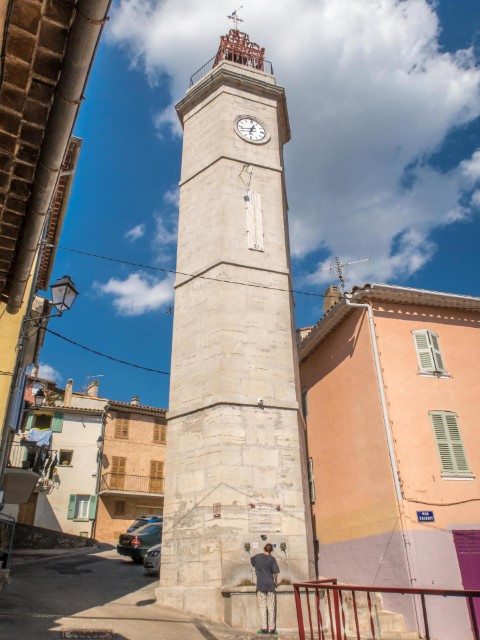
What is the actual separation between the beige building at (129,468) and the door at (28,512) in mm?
3763

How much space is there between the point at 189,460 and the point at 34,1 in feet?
40.7

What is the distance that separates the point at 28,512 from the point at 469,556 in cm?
2325

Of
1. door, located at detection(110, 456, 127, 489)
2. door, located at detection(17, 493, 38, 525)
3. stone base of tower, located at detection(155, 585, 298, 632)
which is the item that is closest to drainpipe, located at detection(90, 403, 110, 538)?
door, located at detection(110, 456, 127, 489)

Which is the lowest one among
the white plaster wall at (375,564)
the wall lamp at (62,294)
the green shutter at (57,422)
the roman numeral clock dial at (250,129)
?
the white plaster wall at (375,564)

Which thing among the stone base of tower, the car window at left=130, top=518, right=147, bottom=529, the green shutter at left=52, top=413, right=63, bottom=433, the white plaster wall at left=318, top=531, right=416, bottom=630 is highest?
the green shutter at left=52, top=413, right=63, bottom=433

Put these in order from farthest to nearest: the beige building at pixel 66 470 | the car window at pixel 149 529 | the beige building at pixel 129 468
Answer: the beige building at pixel 129 468 < the beige building at pixel 66 470 < the car window at pixel 149 529

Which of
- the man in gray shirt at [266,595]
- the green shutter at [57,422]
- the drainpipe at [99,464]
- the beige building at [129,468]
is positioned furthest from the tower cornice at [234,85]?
the beige building at [129,468]

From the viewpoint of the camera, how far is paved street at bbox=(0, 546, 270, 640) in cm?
852

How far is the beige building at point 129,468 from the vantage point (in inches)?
1187

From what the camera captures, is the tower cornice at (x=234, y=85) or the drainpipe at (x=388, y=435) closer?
the drainpipe at (x=388, y=435)

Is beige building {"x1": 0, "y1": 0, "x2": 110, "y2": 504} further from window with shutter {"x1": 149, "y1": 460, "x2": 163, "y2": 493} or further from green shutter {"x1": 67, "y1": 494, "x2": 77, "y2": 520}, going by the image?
window with shutter {"x1": 149, "y1": 460, "x2": 163, "y2": 493}

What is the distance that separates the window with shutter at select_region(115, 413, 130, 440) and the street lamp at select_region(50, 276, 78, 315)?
24.0m

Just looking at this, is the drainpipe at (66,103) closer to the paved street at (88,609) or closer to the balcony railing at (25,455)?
the paved street at (88,609)

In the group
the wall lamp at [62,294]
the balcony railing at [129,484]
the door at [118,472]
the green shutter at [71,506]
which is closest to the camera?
the wall lamp at [62,294]
